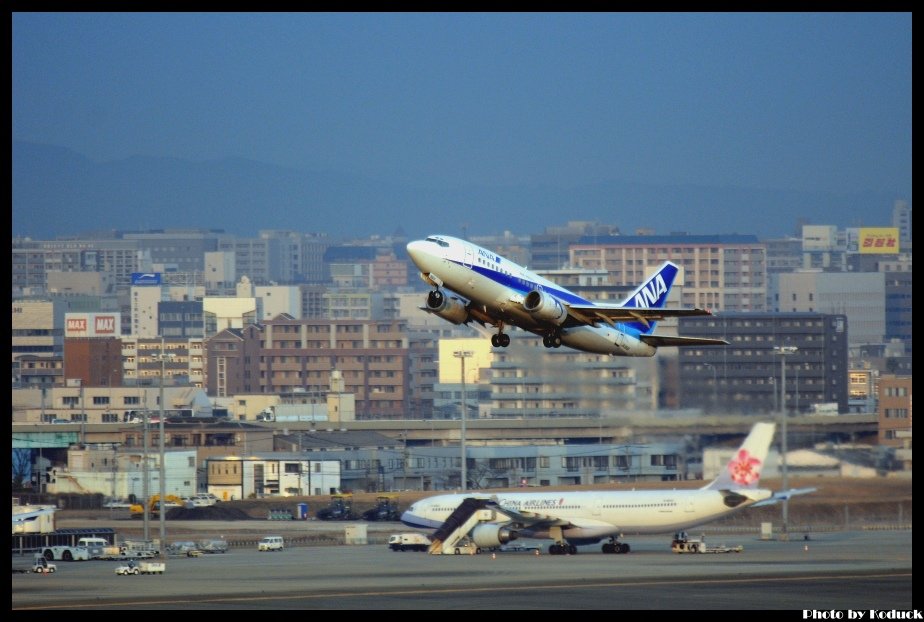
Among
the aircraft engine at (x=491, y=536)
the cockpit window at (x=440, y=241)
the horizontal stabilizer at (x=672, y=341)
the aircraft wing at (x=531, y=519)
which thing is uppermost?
the cockpit window at (x=440, y=241)

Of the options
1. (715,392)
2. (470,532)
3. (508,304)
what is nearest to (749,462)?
(715,392)

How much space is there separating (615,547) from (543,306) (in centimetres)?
3029

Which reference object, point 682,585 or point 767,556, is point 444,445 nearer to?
point 767,556

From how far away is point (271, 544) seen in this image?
101562 mm

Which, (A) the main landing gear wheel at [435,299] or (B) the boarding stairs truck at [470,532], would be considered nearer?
(A) the main landing gear wheel at [435,299]

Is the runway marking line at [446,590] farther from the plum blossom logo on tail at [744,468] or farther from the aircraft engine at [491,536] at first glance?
the aircraft engine at [491,536]

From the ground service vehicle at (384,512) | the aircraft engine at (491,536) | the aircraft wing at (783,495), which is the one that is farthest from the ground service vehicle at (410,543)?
the ground service vehicle at (384,512)

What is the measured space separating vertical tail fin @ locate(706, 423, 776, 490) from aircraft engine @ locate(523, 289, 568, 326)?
25.7 meters

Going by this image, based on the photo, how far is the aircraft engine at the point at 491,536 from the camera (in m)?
92.6

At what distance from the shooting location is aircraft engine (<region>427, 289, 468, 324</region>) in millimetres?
64000

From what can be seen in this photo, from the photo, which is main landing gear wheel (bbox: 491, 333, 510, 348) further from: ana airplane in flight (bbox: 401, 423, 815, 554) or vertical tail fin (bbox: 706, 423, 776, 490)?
ana airplane in flight (bbox: 401, 423, 815, 554)

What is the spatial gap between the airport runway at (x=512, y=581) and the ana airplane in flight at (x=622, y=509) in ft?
4.48

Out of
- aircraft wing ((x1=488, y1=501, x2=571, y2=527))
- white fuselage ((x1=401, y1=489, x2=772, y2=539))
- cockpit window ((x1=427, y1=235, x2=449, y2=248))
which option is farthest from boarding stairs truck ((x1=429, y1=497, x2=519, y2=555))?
cockpit window ((x1=427, y1=235, x2=449, y2=248))

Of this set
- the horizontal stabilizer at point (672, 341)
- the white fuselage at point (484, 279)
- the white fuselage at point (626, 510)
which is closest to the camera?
the white fuselage at point (484, 279)
